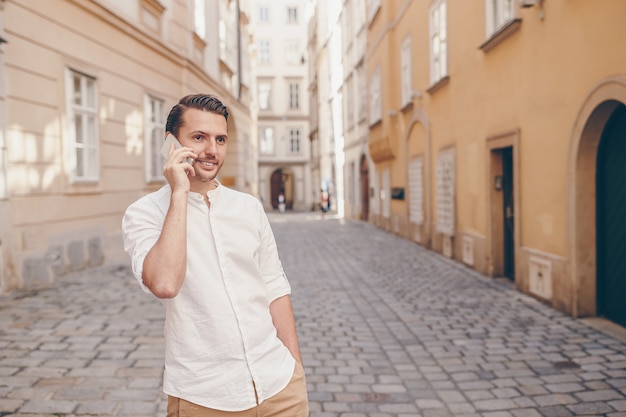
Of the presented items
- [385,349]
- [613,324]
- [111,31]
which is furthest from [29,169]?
[613,324]

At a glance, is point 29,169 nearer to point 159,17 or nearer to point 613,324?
point 159,17

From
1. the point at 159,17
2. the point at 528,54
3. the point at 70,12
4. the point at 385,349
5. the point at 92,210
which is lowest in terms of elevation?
the point at 385,349

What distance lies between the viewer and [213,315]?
1.72 m

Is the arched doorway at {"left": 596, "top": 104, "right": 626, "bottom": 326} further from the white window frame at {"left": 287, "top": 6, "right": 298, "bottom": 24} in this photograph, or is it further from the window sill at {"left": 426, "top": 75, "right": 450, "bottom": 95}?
the white window frame at {"left": 287, "top": 6, "right": 298, "bottom": 24}

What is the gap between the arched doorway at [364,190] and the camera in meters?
23.1

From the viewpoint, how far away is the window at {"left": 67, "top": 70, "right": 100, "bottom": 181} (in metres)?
9.26

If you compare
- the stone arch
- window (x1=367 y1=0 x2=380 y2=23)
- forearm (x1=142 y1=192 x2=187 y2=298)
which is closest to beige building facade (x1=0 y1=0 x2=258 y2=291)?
the stone arch

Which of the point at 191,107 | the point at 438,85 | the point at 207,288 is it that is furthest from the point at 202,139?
the point at 438,85

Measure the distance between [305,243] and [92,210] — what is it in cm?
652

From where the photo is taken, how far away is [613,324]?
5.95m

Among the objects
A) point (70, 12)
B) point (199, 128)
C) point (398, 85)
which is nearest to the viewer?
point (199, 128)

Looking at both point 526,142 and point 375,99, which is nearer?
point 526,142

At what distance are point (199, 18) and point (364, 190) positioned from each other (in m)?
10.4

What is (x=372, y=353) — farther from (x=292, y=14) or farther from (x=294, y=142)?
(x=292, y=14)
